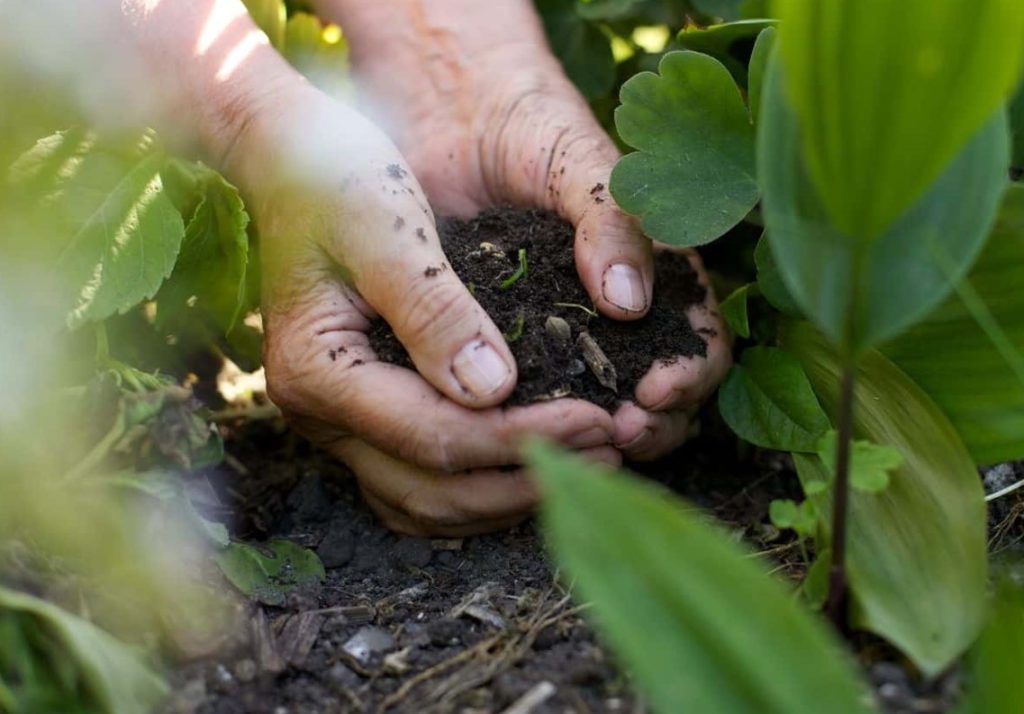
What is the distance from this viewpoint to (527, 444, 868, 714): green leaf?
659 mm

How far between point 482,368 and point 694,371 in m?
0.27

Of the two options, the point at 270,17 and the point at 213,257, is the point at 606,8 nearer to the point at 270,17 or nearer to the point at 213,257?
the point at 270,17

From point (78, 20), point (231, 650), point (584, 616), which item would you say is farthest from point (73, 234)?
point (584, 616)

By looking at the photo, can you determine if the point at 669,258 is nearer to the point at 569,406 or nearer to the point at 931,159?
the point at 569,406

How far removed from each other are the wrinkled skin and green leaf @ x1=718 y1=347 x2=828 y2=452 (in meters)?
0.03

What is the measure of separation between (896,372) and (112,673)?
81 centimetres

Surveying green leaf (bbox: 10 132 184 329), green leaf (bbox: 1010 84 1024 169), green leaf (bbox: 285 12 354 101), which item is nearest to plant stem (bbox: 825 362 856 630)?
green leaf (bbox: 1010 84 1024 169)

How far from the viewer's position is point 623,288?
4.27 ft

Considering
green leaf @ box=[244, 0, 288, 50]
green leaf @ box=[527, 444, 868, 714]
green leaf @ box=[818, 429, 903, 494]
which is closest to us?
green leaf @ box=[527, 444, 868, 714]

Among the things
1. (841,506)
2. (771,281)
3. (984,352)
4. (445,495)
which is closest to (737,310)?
(771,281)

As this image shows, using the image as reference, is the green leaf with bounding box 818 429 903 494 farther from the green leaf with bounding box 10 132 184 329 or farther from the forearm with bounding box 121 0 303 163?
the forearm with bounding box 121 0 303 163

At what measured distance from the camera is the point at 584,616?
41.4 inches

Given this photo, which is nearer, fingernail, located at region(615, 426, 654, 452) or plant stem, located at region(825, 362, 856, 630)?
plant stem, located at region(825, 362, 856, 630)

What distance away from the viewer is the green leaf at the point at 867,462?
34.6 inches
